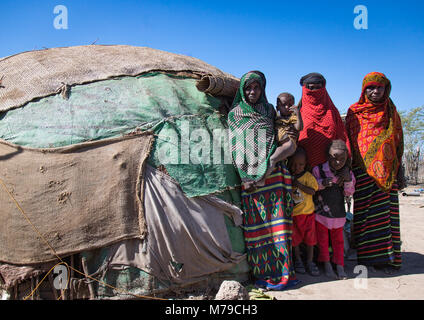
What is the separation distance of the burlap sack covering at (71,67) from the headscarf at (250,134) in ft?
1.11

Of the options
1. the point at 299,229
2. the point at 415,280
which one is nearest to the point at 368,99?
the point at 299,229

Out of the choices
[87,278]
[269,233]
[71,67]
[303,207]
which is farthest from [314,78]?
[87,278]

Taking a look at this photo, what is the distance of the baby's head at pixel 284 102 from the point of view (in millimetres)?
3863

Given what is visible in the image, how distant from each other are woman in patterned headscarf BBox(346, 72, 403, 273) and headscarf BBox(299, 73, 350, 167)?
1.15 ft

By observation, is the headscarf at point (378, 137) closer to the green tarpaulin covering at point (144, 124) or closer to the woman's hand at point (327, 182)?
the woman's hand at point (327, 182)

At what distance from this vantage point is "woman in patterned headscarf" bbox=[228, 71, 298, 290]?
350 cm

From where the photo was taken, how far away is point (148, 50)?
4352 millimetres

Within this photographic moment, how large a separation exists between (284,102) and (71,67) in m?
2.30

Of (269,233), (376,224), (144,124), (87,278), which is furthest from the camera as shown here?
(376,224)

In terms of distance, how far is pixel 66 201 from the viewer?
9.77ft

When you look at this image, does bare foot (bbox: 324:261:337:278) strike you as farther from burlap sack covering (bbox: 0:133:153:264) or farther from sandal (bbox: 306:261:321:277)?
burlap sack covering (bbox: 0:133:153:264)

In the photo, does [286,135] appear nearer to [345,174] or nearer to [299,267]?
[345,174]

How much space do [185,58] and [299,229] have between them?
2455 millimetres

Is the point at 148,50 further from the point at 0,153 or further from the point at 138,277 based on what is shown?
the point at 138,277
